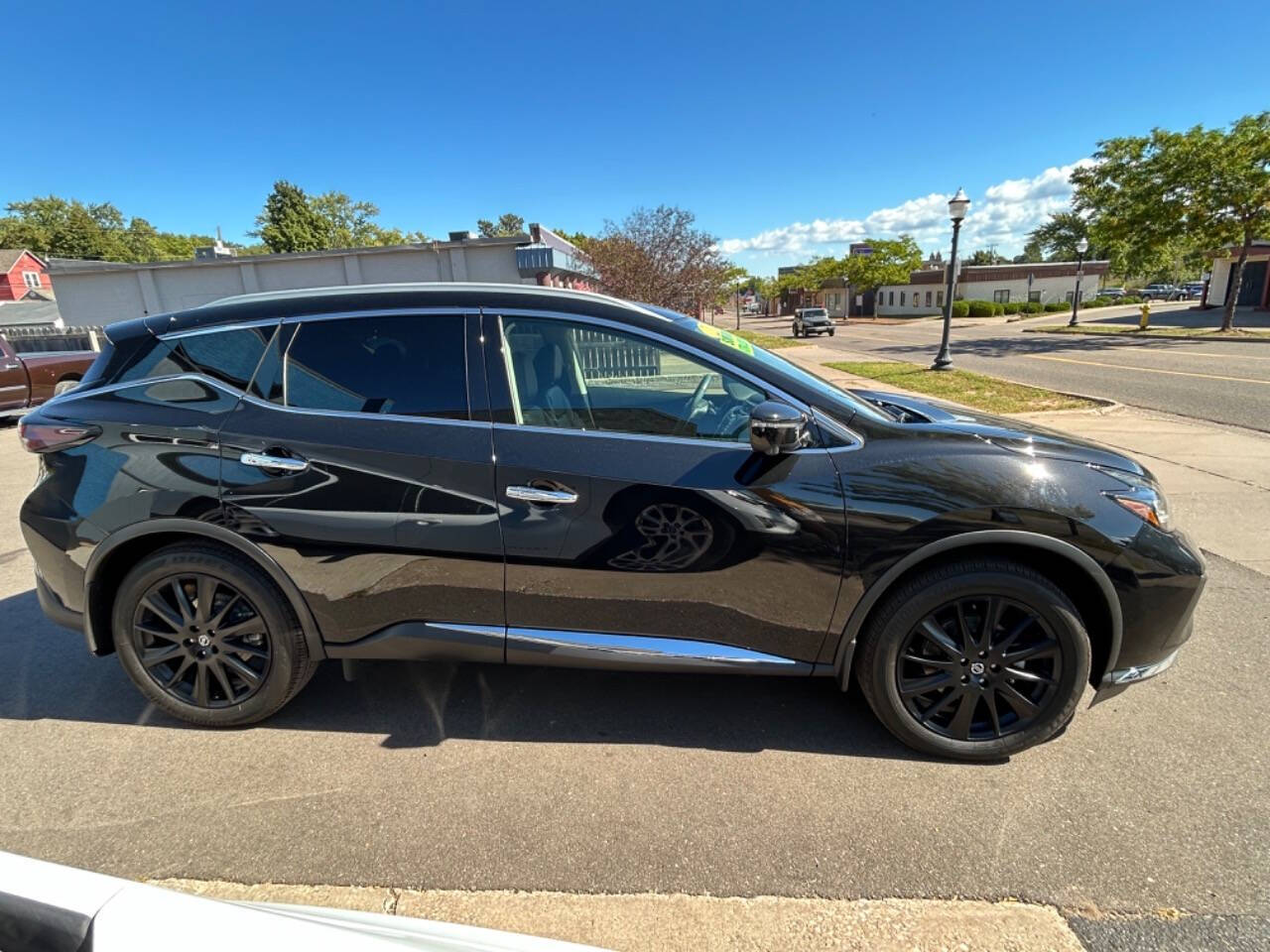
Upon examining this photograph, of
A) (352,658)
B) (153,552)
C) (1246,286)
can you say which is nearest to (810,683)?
(352,658)

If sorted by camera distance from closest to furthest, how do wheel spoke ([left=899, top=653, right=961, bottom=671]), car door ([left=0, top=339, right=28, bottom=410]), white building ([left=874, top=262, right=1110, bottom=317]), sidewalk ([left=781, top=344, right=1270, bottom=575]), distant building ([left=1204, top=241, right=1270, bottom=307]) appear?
wheel spoke ([left=899, top=653, right=961, bottom=671]) → sidewalk ([left=781, top=344, right=1270, bottom=575]) → car door ([left=0, top=339, right=28, bottom=410]) → distant building ([left=1204, top=241, right=1270, bottom=307]) → white building ([left=874, top=262, right=1110, bottom=317])

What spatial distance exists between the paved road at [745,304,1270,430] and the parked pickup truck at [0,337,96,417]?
18.1 metres

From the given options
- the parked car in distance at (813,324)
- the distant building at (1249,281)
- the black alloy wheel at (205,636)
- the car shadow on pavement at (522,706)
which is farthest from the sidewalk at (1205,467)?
the distant building at (1249,281)

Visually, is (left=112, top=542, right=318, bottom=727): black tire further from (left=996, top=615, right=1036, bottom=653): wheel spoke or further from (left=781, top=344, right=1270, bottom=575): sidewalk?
(left=781, top=344, right=1270, bottom=575): sidewalk

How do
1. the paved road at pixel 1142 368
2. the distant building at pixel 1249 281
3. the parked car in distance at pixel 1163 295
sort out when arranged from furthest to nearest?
the parked car in distance at pixel 1163 295, the distant building at pixel 1249 281, the paved road at pixel 1142 368

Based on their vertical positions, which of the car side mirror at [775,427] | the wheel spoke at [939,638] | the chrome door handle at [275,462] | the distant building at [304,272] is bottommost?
the wheel spoke at [939,638]

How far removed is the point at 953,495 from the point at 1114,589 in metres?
0.71

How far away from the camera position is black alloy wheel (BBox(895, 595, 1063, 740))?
7.82 feet

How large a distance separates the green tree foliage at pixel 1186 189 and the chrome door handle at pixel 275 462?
2817cm

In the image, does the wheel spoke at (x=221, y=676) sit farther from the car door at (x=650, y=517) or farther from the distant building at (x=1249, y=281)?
the distant building at (x=1249, y=281)

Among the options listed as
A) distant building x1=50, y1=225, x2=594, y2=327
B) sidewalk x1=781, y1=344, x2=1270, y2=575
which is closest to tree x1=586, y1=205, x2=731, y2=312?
distant building x1=50, y1=225, x2=594, y2=327

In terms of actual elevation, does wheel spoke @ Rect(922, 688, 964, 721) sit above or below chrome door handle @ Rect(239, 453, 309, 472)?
below

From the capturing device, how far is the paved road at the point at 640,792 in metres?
1.99

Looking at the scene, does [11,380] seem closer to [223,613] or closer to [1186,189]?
[223,613]
